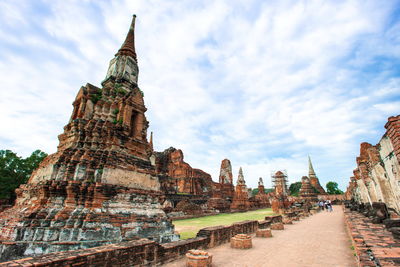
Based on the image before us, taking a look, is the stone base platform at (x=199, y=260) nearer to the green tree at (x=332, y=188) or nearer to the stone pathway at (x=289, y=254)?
the stone pathway at (x=289, y=254)

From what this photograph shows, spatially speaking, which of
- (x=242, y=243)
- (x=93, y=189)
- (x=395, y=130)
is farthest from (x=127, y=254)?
(x=395, y=130)

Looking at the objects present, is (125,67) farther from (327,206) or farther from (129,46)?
(327,206)

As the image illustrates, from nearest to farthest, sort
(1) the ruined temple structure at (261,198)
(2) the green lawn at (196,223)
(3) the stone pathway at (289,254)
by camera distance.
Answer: (3) the stone pathway at (289,254)
(2) the green lawn at (196,223)
(1) the ruined temple structure at (261,198)

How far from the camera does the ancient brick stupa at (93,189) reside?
17.1ft

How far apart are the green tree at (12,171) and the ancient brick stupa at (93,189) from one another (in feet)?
64.5

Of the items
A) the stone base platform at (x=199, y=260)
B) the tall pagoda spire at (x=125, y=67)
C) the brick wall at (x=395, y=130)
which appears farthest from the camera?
the tall pagoda spire at (x=125, y=67)

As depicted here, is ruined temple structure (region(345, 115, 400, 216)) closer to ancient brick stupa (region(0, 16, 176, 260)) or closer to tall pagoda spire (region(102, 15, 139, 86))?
ancient brick stupa (region(0, 16, 176, 260))

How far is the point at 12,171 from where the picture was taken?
23016 mm

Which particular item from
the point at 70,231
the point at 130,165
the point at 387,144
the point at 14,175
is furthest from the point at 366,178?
the point at 14,175

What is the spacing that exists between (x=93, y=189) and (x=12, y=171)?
2429cm

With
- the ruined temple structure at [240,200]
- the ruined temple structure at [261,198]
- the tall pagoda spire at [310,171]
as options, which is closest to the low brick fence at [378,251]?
the ruined temple structure at [240,200]

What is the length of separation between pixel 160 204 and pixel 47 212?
132 inches

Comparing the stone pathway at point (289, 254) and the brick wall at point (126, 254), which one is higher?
the brick wall at point (126, 254)

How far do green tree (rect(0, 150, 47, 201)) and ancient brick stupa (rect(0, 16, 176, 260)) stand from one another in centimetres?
1966
